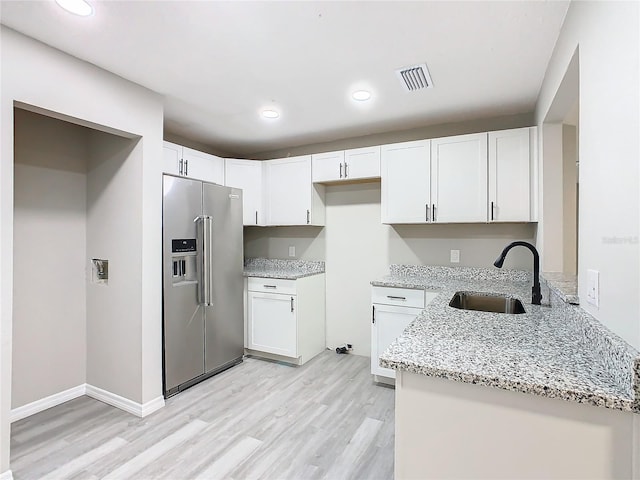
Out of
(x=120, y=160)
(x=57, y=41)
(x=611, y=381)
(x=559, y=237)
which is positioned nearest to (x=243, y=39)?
(x=57, y=41)

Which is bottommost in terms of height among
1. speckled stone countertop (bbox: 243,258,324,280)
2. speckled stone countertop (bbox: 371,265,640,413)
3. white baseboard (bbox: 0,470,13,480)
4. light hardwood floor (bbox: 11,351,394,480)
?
light hardwood floor (bbox: 11,351,394,480)

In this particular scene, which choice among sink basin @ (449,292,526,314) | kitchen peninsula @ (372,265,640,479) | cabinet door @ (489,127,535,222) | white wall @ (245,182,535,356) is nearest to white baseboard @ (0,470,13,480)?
kitchen peninsula @ (372,265,640,479)

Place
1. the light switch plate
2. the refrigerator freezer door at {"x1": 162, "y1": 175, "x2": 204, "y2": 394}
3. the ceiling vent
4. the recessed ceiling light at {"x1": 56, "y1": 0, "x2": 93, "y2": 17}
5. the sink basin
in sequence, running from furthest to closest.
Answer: the refrigerator freezer door at {"x1": 162, "y1": 175, "x2": 204, "y2": 394} < the sink basin < the ceiling vent < the recessed ceiling light at {"x1": 56, "y1": 0, "x2": 93, "y2": 17} < the light switch plate

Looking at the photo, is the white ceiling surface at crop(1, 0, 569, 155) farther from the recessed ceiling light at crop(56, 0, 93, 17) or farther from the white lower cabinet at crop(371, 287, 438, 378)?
the white lower cabinet at crop(371, 287, 438, 378)

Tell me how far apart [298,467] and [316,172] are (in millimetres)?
2688

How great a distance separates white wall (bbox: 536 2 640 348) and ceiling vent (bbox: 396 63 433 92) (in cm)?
88

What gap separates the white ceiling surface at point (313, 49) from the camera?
162cm

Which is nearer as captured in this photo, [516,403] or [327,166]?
[516,403]

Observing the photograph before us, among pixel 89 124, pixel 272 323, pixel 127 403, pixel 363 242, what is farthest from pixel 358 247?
pixel 89 124

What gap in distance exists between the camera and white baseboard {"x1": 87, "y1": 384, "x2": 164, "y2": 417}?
249cm

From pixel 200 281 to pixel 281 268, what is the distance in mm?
1318

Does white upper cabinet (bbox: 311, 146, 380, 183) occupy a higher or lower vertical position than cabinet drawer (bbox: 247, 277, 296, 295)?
higher

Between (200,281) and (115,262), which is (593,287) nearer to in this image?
(200,281)

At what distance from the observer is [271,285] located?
355cm
